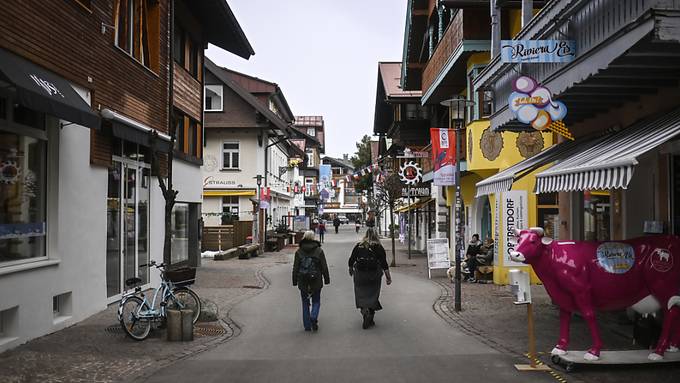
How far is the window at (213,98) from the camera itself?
36.7 m

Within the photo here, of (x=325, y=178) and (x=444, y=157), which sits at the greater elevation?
(x=325, y=178)

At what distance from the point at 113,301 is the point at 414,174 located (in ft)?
59.2

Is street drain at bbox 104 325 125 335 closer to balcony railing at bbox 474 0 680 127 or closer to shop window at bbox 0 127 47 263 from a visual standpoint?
shop window at bbox 0 127 47 263

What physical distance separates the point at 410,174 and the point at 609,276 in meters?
21.1

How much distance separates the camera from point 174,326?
959 cm

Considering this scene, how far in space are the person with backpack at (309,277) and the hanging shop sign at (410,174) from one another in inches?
706

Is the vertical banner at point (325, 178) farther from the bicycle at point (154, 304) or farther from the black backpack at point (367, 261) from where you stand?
the bicycle at point (154, 304)

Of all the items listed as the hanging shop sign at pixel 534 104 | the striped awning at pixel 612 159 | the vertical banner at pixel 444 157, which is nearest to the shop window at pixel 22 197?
the hanging shop sign at pixel 534 104

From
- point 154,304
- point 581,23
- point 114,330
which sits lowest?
point 114,330

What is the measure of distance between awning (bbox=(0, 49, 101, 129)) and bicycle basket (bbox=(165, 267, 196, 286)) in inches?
98.2

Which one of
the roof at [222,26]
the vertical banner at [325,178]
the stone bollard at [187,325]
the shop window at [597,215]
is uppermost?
the roof at [222,26]

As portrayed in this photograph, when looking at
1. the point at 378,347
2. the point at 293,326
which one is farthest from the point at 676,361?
the point at 293,326

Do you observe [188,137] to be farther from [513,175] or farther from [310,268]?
[513,175]

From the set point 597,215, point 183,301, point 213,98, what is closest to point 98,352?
point 183,301
